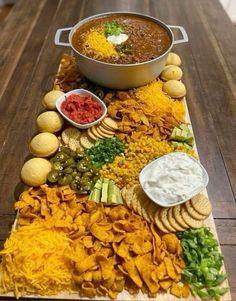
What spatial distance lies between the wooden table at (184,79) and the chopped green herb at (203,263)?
8 cm

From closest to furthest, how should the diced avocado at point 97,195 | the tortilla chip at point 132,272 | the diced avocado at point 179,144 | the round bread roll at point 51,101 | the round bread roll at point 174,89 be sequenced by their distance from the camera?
the tortilla chip at point 132,272 < the diced avocado at point 97,195 < the diced avocado at point 179,144 < the round bread roll at point 51,101 < the round bread roll at point 174,89

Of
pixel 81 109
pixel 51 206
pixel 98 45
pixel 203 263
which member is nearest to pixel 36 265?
pixel 51 206

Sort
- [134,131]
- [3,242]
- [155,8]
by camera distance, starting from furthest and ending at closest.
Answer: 1. [155,8]
2. [134,131]
3. [3,242]

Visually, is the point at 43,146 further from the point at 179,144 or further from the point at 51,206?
the point at 179,144

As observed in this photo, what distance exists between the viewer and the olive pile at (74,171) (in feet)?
4.55

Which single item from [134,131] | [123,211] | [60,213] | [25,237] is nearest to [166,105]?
[134,131]

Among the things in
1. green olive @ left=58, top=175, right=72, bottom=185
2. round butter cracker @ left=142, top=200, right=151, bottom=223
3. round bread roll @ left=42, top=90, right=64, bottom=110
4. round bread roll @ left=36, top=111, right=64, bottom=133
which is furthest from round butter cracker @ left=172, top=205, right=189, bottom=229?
round bread roll @ left=42, top=90, right=64, bottom=110

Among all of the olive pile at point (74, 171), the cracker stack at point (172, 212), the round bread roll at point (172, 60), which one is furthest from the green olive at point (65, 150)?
the round bread roll at point (172, 60)

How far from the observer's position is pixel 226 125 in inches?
69.1

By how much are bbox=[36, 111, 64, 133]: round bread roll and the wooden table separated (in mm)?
134

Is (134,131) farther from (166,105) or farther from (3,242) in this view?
(3,242)

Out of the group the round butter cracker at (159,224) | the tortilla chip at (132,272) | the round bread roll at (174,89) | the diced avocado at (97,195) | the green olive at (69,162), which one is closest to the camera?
the tortilla chip at (132,272)

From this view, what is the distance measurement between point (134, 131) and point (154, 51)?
484 millimetres

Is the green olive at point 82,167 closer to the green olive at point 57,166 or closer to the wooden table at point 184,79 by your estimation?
the green olive at point 57,166
